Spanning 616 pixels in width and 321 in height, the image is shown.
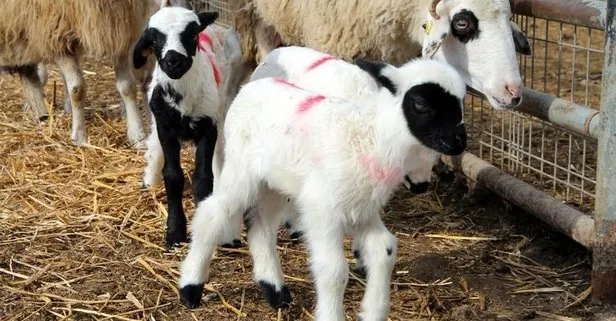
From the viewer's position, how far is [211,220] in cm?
381

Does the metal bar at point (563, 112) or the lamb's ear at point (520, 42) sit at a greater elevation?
the lamb's ear at point (520, 42)

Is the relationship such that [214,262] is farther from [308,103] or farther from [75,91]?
[75,91]

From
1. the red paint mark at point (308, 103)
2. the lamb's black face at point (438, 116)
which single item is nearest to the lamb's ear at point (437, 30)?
the red paint mark at point (308, 103)

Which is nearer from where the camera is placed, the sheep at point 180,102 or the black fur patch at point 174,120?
the sheep at point 180,102

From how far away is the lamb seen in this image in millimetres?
3169

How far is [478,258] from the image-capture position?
4668 mm

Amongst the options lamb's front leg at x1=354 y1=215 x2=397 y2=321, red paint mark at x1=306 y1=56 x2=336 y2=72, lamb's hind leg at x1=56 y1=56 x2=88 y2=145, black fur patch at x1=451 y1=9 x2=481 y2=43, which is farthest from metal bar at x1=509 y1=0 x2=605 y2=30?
lamb's hind leg at x1=56 y1=56 x2=88 y2=145

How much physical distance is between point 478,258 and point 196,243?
155 centimetres

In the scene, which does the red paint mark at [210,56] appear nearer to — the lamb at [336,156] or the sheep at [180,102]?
the sheep at [180,102]

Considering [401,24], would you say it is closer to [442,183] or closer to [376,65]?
[442,183]

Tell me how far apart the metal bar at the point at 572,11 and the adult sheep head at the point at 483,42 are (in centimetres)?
17

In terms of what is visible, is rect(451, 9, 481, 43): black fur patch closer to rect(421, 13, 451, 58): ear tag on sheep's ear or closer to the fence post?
rect(421, 13, 451, 58): ear tag on sheep's ear

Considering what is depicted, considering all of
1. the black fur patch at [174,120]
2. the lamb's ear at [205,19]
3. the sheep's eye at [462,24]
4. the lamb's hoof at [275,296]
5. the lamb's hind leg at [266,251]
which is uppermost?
the lamb's ear at [205,19]

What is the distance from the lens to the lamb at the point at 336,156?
125 inches
